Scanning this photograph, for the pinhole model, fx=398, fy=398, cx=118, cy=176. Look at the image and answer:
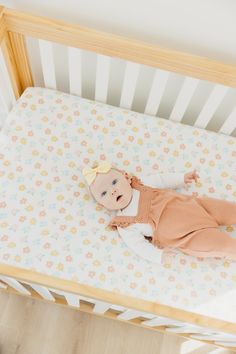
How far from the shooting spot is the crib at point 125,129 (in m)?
1.09

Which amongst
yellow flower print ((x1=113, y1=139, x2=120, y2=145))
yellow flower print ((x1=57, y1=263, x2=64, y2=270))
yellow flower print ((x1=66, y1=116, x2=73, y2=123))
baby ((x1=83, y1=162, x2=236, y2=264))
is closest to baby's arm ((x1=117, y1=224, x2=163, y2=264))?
baby ((x1=83, y1=162, x2=236, y2=264))

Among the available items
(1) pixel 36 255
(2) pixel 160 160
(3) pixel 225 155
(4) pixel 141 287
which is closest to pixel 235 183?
(3) pixel 225 155

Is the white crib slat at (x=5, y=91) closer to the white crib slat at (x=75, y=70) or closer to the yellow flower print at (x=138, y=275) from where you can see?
the white crib slat at (x=75, y=70)

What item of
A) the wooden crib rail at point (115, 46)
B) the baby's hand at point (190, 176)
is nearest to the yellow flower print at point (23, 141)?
the wooden crib rail at point (115, 46)

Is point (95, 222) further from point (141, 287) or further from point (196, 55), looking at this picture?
point (196, 55)

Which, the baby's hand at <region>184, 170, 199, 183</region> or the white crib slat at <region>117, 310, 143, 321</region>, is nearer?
the white crib slat at <region>117, 310, 143, 321</region>

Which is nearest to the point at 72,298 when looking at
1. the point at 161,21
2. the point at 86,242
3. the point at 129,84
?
the point at 86,242

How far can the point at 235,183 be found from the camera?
56.8 inches

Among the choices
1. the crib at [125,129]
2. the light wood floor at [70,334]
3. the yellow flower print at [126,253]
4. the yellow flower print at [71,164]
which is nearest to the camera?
the crib at [125,129]

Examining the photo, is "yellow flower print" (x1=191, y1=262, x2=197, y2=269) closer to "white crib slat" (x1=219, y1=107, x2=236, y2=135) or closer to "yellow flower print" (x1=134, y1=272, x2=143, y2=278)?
"yellow flower print" (x1=134, y1=272, x2=143, y2=278)

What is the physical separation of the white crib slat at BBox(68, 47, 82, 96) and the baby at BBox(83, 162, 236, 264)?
0.33 m

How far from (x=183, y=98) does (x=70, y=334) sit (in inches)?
40.6

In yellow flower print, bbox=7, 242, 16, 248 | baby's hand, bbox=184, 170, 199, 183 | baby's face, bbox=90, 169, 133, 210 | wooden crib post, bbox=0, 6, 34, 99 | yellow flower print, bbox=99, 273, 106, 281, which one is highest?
wooden crib post, bbox=0, 6, 34, 99

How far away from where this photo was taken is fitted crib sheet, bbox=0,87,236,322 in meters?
1.26
